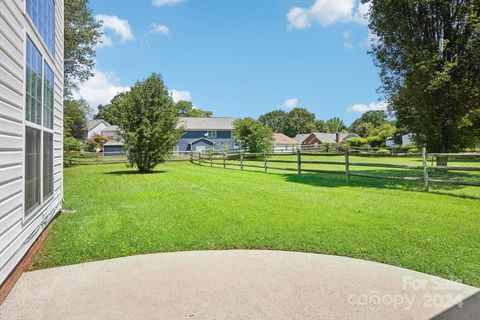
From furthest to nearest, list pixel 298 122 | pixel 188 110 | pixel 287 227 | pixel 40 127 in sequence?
pixel 298 122 < pixel 188 110 < pixel 287 227 < pixel 40 127

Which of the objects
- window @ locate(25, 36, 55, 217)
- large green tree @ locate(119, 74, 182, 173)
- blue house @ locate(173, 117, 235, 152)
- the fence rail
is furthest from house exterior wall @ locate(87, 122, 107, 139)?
window @ locate(25, 36, 55, 217)

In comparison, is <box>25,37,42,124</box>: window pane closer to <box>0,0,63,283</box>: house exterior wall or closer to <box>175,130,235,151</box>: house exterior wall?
<box>0,0,63,283</box>: house exterior wall

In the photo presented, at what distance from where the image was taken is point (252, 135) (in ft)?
125

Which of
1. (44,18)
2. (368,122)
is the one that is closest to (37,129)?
(44,18)

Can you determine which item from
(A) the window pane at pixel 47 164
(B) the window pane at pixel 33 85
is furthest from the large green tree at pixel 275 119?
(B) the window pane at pixel 33 85

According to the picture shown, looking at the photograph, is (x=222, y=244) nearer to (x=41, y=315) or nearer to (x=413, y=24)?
(x=41, y=315)

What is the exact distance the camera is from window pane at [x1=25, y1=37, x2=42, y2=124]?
439 centimetres

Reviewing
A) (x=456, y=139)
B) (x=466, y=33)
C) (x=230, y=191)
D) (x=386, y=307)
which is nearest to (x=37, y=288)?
(x=386, y=307)

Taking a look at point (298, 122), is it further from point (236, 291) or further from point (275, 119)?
point (236, 291)

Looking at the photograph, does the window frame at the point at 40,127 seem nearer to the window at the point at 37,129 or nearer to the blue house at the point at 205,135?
the window at the point at 37,129

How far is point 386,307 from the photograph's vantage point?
2973 mm

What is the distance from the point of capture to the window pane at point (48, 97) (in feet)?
18.2

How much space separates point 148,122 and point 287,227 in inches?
555

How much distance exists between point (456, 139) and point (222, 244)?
42.4ft
